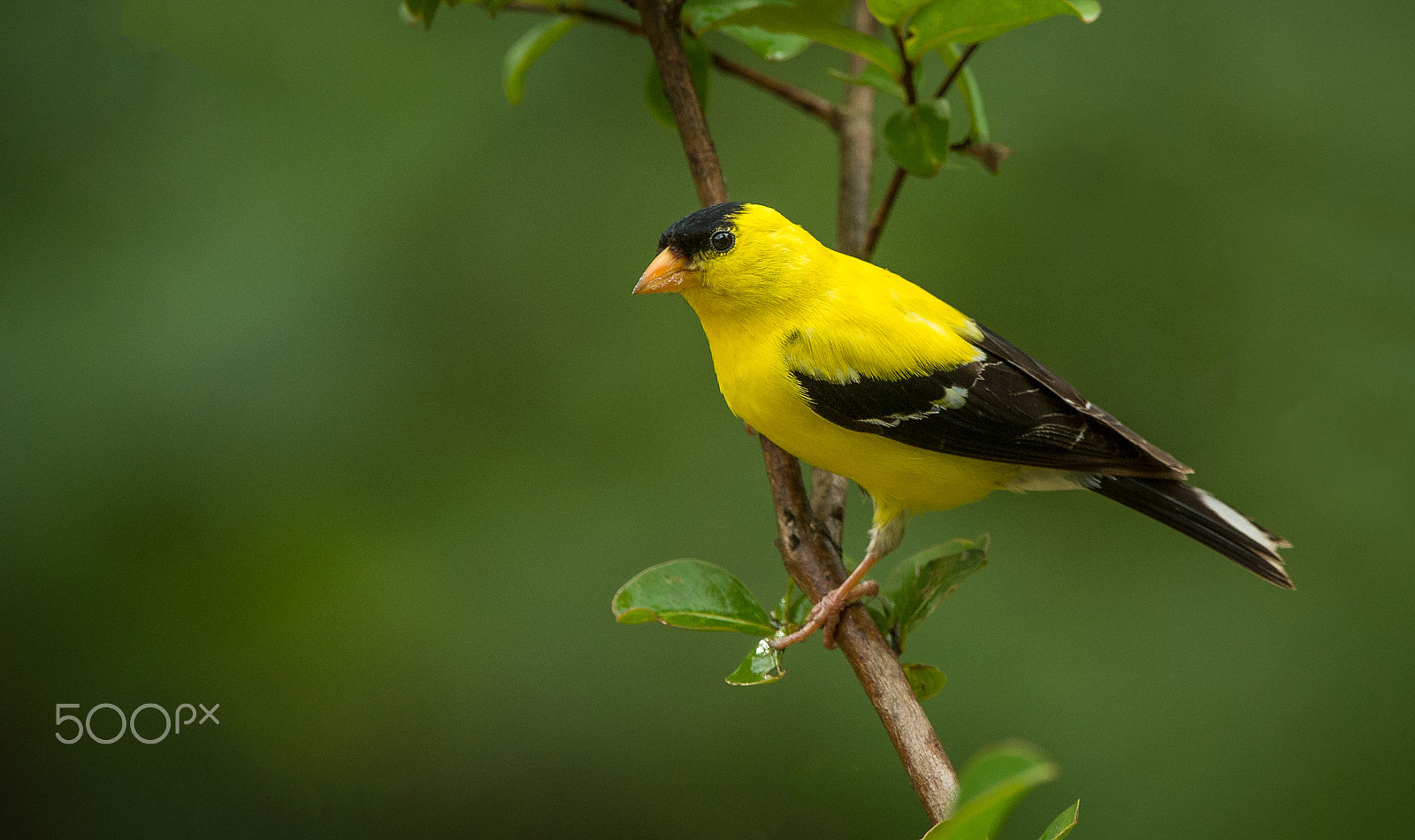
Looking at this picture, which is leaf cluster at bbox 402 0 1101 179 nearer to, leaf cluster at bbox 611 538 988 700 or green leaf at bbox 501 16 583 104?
green leaf at bbox 501 16 583 104

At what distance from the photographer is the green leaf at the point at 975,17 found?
153 cm

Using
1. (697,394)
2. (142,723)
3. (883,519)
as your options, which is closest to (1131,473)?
(883,519)

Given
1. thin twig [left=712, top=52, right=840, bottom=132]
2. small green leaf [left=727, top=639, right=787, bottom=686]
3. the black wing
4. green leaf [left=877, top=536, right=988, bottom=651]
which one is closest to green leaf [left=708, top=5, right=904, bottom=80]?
thin twig [left=712, top=52, right=840, bottom=132]

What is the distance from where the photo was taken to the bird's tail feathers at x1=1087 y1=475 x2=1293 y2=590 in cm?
208

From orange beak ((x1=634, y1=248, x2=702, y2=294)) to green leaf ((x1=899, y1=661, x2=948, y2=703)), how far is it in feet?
2.73

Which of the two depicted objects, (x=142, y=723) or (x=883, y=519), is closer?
(x=883, y=519)

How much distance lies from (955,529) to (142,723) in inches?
96.7

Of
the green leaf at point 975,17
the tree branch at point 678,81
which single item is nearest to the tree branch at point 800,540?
the tree branch at point 678,81

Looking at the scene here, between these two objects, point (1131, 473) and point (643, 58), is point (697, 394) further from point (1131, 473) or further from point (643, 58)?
point (1131, 473)

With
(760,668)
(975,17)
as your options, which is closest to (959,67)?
(975,17)

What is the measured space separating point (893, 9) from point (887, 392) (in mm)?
694

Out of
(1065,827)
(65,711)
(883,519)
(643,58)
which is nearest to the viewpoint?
(1065,827)

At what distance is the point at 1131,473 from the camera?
6.80 ft

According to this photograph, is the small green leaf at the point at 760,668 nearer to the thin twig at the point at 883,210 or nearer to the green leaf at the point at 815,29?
the thin twig at the point at 883,210
